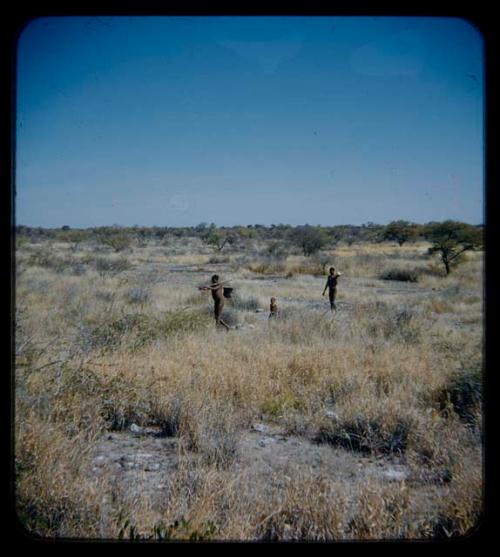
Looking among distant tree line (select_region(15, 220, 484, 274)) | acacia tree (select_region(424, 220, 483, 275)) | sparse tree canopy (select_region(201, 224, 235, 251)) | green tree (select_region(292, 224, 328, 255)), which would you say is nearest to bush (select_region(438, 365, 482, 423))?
distant tree line (select_region(15, 220, 484, 274))

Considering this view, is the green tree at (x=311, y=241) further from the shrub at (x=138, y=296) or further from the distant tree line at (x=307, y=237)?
the shrub at (x=138, y=296)

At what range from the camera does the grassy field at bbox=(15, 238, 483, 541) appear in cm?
285

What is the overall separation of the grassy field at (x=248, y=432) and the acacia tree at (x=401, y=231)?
3354 cm

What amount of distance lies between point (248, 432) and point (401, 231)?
3867cm

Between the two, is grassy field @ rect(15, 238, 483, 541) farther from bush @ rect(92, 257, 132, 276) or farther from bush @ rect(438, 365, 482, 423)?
bush @ rect(92, 257, 132, 276)

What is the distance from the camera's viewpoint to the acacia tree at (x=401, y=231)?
40.7m

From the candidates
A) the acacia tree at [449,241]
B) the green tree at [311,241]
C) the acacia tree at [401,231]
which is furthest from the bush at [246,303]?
the acacia tree at [401,231]

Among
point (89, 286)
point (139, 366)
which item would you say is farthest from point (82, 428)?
point (89, 286)

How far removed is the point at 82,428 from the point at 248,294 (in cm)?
1129

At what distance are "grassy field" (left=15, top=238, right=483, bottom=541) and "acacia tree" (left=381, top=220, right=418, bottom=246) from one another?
110 feet

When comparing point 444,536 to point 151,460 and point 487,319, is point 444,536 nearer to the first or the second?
point 487,319

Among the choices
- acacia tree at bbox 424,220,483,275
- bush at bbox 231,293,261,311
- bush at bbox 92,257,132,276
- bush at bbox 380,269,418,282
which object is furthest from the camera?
bush at bbox 380,269,418,282

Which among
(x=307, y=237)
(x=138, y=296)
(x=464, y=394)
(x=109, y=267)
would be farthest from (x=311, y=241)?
(x=464, y=394)

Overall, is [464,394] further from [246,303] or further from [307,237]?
[307,237]
